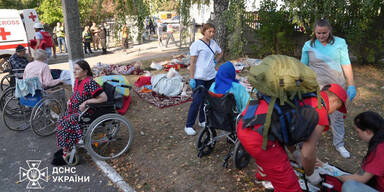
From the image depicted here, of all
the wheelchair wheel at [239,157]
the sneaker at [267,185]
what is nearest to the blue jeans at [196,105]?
the wheelchair wheel at [239,157]

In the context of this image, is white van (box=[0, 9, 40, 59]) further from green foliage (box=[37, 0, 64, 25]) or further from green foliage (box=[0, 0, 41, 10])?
green foliage (box=[0, 0, 41, 10])

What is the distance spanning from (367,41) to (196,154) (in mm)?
7170

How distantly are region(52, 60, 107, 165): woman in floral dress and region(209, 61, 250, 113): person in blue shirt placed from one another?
155cm

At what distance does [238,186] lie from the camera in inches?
126

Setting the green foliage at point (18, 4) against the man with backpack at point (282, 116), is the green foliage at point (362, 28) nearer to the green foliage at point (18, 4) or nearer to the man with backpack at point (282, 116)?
the man with backpack at point (282, 116)

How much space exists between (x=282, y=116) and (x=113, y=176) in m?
2.44

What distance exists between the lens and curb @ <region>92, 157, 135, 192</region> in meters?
3.29

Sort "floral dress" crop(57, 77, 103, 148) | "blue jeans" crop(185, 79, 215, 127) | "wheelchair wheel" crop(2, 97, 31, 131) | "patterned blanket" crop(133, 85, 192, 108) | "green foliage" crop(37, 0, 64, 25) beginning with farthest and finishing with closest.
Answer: "green foliage" crop(37, 0, 64, 25), "patterned blanket" crop(133, 85, 192, 108), "wheelchair wheel" crop(2, 97, 31, 131), "blue jeans" crop(185, 79, 215, 127), "floral dress" crop(57, 77, 103, 148)

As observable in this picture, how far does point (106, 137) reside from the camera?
396 cm

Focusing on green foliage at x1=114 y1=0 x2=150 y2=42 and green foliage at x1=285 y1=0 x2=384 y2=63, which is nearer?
green foliage at x1=114 y1=0 x2=150 y2=42

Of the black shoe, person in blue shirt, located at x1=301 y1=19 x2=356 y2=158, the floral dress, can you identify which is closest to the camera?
person in blue shirt, located at x1=301 y1=19 x2=356 y2=158

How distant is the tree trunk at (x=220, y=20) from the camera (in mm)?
8685

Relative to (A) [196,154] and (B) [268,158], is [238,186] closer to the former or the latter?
(A) [196,154]

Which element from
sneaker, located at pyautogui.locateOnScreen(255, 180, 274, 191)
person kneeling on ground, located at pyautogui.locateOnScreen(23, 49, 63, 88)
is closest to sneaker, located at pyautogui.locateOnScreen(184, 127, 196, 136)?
sneaker, located at pyautogui.locateOnScreen(255, 180, 274, 191)
